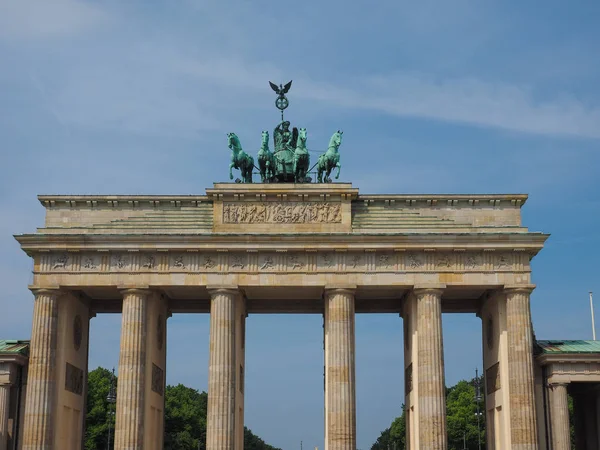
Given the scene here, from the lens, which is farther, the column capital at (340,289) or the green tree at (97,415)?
the green tree at (97,415)

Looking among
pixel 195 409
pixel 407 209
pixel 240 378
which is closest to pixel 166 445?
pixel 195 409

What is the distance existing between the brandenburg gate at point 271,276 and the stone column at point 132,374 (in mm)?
62

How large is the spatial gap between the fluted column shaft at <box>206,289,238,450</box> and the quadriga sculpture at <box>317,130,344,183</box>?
938 cm

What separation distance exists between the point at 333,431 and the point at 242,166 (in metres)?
17.1

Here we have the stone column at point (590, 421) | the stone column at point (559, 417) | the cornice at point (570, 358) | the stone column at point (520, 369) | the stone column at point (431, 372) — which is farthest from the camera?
the stone column at point (590, 421)

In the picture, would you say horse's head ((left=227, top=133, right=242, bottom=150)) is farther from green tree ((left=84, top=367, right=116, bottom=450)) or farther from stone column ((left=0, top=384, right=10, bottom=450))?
green tree ((left=84, top=367, right=116, bottom=450))

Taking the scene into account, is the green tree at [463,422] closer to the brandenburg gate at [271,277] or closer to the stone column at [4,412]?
the brandenburg gate at [271,277]

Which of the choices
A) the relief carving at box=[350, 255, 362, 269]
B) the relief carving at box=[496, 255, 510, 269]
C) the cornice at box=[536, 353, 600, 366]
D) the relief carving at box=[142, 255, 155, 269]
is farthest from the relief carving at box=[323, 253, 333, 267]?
the cornice at box=[536, 353, 600, 366]

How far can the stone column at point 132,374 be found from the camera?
1969 inches

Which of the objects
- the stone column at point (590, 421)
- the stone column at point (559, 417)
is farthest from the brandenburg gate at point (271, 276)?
the stone column at point (590, 421)

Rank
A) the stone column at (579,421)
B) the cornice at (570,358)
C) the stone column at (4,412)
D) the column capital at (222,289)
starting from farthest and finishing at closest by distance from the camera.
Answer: the stone column at (579,421), the cornice at (570,358), the column capital at (222,289), the stone column at (4,412)

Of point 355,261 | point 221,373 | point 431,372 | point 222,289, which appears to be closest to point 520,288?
point 431,372

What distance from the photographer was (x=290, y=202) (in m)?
53.6

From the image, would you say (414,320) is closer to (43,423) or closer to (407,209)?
(407,209)
